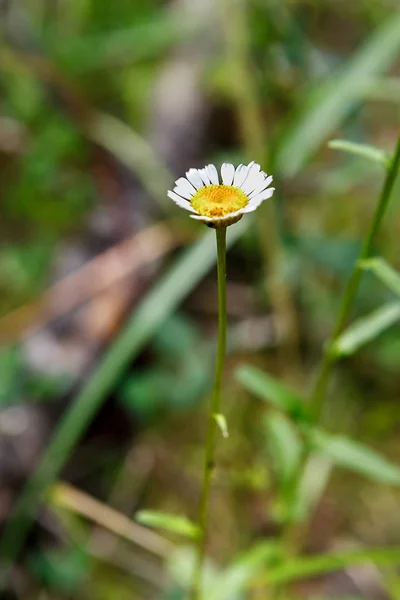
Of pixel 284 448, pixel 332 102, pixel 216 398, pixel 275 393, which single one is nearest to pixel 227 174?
pixel 216 398

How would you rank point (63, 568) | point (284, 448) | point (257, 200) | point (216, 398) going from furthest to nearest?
point (63, 568) < point (284, 448) < point (216, 398) < point (257, 200)

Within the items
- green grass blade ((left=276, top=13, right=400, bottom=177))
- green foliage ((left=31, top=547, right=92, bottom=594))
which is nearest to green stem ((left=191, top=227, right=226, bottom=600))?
green foliage ((left=31, top=547, right=92, bottom=594))

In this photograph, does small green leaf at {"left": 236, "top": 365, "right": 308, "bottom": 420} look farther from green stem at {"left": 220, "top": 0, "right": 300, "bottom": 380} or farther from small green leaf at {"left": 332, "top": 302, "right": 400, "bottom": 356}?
green stem at {"left": 220, "top": 0, "right": 300, "bottom": 380}

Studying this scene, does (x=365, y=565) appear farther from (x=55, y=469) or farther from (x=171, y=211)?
(x=171, y=211)

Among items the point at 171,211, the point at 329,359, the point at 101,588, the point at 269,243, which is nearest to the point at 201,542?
the point at 329,359

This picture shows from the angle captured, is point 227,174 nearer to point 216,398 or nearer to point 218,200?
point 218,200

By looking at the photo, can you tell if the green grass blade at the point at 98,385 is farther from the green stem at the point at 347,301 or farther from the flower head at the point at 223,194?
the flower head at the point at 223,194

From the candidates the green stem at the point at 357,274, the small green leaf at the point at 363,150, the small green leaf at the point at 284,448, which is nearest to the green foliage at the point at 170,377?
the small green leaf at the point at 284,448

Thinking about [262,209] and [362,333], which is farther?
[262,209]
